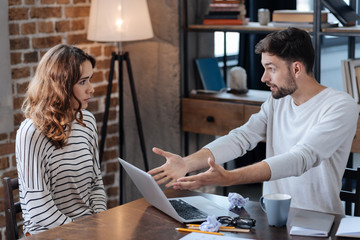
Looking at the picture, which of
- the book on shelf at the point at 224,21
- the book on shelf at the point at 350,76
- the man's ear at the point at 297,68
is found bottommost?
the book on shelf at the point at 350,76

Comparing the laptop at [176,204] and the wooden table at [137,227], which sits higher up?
the laptop at [176,204]

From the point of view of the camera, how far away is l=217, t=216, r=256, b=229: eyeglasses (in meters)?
1.89

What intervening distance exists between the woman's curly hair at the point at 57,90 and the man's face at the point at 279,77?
2.52 feet

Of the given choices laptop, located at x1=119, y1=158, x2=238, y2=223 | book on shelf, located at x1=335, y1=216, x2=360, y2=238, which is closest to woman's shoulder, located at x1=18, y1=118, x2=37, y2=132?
laptop, located at x1=119, y1=158, x2=238, y2=223

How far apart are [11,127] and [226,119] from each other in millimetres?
1234

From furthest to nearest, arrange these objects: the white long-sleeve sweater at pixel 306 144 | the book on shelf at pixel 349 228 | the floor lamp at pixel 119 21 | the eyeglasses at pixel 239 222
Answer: the floor lamp at pixel 119 21 → the white long-sleeve sweater at pixel 306 144 → the eyeglasses at pixel 239 222 → the book on shelf at pixel 349 228

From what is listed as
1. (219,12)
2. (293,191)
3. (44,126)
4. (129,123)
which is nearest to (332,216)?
(293,191)

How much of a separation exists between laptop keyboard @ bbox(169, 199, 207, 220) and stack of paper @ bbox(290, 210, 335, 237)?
1.00 ft

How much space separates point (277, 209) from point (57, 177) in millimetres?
944

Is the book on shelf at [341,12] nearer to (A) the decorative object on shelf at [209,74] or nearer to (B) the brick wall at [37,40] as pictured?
(A) the decorative object on shelf at [209,74]

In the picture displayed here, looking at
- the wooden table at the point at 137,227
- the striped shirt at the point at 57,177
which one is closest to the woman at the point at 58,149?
the striped shirt at the point at 57,177

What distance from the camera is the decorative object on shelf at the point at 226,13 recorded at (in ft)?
11.6

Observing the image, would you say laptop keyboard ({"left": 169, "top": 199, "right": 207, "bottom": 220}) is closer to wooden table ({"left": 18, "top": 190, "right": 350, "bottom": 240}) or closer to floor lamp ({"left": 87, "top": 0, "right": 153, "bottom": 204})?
wooden table ({"left": 18, "top": 190, "right": 350, "bottom": 240})

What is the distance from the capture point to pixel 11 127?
3.27 meters
